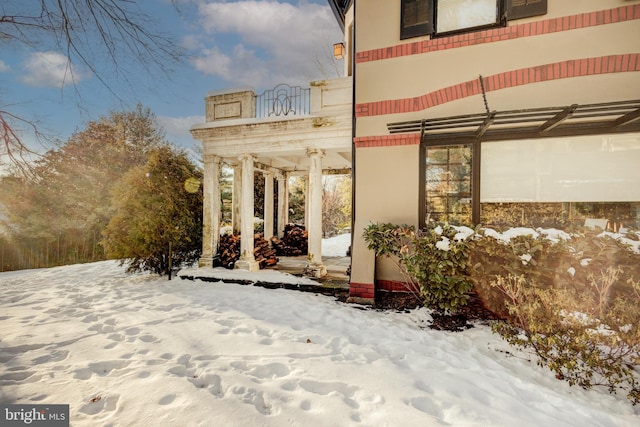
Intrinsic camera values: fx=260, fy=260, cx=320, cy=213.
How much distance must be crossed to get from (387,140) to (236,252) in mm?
5181

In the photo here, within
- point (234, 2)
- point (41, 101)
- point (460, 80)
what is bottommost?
point (41, 101)

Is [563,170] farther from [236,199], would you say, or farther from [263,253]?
[236,199]

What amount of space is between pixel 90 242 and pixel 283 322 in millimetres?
12772

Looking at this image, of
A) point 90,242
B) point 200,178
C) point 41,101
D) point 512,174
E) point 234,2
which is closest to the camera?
point 41,101

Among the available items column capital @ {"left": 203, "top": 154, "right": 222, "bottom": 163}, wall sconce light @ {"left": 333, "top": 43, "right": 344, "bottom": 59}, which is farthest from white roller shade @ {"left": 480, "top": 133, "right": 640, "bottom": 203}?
column capital @ {"left": 203, "top": 154, "right": 222, "bottom": 163}

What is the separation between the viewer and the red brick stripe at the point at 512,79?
12.5 ft

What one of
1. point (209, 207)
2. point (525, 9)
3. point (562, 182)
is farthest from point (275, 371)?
point (525, 9)

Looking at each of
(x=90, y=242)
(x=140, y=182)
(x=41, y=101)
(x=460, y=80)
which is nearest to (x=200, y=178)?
(x=140, y=182)

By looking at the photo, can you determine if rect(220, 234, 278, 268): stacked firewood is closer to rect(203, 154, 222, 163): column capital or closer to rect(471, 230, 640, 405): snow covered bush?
rect(203, 154, 222, 163): column capital

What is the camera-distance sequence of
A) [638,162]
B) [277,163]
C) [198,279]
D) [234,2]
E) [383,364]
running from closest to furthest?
[383,364] < [234,2] < [638,162] < [198,279] < [277,163]

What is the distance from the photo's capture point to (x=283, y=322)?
395 cm

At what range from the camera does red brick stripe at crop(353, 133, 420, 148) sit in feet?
15.8

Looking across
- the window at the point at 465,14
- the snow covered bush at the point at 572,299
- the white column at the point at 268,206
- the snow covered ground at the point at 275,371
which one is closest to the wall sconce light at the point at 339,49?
the window at the point at 465,14

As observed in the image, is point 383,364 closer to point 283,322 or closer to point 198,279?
point 283,322
